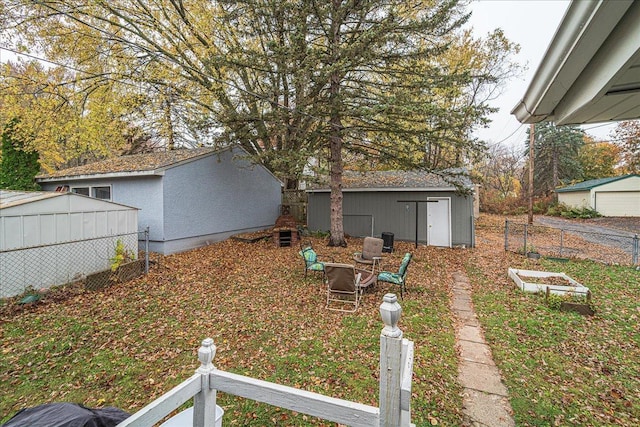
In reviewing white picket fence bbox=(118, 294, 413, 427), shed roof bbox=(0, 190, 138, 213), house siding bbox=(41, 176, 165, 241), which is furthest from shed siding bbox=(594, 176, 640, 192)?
shed roof bbox=(0, 190, 138, 213)

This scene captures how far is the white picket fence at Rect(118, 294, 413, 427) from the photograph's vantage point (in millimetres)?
1428

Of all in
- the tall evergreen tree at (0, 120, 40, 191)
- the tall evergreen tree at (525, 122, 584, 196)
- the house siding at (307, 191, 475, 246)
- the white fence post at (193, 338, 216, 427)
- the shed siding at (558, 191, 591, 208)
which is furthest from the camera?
the tall evergreen tree at (525, 122, 584, 196)

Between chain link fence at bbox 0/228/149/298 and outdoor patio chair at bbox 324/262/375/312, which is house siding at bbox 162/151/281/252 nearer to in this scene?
chain link fence at bbox 0/228/149/298

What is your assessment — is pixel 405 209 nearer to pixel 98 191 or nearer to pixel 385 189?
pixel 385 189

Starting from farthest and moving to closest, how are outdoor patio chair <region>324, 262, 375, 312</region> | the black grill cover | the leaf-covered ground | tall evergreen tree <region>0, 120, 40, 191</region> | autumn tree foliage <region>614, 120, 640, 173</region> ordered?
autumn tree foliage <region>614, 120, 640, 173</region> → tall evergreen tree <region>0, 120, 40, 191</region> → outdoor patio chair <region>324, 262, 375, 312</region> → the leaf-covered ground → the black grill cover

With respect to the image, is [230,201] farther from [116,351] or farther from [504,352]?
[504,352]

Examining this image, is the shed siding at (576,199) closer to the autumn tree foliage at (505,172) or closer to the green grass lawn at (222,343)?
the autumn tree foliage at (505,172)

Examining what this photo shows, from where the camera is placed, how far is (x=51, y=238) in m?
6.75

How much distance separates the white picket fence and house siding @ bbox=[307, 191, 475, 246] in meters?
11.6

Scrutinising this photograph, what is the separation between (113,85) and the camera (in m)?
11.2

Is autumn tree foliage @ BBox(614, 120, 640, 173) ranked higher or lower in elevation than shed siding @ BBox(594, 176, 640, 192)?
higher

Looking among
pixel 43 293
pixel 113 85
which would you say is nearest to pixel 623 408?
pixel 43 293

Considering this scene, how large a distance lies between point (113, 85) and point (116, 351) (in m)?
11.1

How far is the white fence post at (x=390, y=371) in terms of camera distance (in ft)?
4.66
